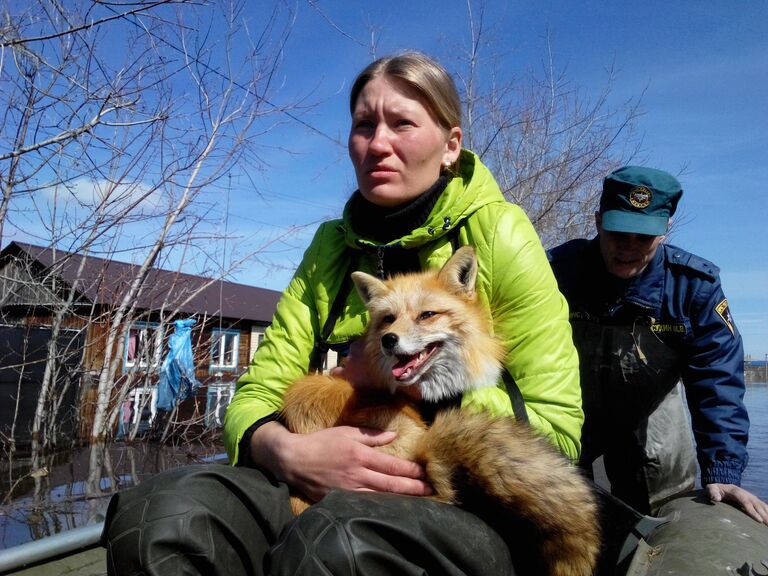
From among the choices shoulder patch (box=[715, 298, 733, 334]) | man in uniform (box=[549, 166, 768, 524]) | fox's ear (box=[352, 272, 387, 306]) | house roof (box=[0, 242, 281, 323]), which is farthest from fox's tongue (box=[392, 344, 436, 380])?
house roof (box=[0, 242, 281, 323])

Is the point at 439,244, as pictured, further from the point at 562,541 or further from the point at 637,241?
the point at 637,241

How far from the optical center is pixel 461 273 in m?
2.46

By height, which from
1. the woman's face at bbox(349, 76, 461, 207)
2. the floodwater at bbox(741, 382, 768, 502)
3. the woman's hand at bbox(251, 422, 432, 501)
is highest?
the woman's face at bbox(349, 76, 461, 207)

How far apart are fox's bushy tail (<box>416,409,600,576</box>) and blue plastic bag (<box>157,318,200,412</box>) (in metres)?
9.97

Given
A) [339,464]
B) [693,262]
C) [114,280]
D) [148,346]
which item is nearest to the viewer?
[339,464]

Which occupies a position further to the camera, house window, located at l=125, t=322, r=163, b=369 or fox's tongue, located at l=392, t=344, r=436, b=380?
house window, located at l=125, t=322, r=163, b=369

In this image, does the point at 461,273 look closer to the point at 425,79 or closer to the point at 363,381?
the point at 363,381

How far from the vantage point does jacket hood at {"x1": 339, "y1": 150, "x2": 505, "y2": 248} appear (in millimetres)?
2471

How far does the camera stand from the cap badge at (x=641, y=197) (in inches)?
150

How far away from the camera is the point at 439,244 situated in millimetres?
2627

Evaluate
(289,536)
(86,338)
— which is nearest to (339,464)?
(289,536)

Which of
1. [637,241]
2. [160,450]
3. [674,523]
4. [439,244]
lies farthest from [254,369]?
[160,450]

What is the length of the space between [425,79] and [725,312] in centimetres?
244

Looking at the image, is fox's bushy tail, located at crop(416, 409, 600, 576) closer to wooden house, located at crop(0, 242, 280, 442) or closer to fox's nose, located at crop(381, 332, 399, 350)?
fox's nose, located at crop(381, 332, 399, 350)
